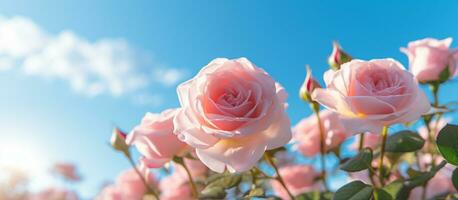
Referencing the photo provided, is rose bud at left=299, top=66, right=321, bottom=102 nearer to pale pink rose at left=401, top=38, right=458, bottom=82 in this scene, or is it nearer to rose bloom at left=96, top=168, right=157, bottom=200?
pale pink rose at left=401, top=38, right=458, bottom=82

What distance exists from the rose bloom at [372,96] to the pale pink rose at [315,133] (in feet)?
1.45

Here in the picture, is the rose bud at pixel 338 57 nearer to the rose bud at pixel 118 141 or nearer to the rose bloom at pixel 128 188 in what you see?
the rose bud at pixel 118 141

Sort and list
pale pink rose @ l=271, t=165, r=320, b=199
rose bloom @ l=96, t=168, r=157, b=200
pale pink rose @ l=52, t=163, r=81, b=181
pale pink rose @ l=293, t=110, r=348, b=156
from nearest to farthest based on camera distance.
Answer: pale pink rose @ l=293, t=110, r=348, b=156
rose bloom @ l=96, t=168, r=157, b=200
pale pink rose @ l=271, t=165, r=320, b=199
pale pink rose @ l=52, t=163, r=81, b=181

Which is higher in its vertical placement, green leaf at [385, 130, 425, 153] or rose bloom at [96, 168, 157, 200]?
rose bloom at [96, 168, 157, 200]

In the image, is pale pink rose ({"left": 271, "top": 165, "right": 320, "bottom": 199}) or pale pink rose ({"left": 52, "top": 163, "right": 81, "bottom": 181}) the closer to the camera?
pale pink rose ({"left": 271, "top": 165, "right": 320, "bottom": 199})

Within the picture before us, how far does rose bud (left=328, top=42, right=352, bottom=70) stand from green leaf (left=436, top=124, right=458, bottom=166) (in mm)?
312

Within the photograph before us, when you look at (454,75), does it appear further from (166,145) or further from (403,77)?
(166,145)

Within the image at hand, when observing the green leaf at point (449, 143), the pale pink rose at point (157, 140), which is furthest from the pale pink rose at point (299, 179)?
the green leaf at point (449, 143)

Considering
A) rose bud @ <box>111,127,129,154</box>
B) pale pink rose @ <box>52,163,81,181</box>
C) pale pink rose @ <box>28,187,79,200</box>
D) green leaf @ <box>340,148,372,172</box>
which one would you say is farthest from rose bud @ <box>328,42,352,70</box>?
pale pink rose @ <box>52,163,81,181</box>

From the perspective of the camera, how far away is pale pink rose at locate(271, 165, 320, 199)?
1.61 meters

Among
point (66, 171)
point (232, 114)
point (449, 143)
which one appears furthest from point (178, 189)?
Answer: point (66, 171)

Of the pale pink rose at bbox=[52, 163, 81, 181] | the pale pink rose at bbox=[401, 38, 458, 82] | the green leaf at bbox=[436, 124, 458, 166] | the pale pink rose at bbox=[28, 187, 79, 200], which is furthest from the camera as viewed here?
the pale pink rose at bbox=[52, 163, 81, 181]

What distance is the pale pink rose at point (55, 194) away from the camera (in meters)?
3.30

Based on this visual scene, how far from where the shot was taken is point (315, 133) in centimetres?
138
